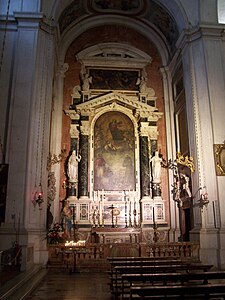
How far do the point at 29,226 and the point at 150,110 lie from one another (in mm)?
8307

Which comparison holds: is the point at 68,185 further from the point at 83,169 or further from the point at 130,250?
the point at 130,250

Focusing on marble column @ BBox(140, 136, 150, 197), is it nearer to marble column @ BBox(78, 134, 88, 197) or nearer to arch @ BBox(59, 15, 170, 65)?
marble column @ BBox(78, 134, 88, 197)

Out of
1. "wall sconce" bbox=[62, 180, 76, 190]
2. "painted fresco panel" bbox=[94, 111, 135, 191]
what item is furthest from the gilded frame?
"wall sconce" bbox=[62, 180, 76, 190]

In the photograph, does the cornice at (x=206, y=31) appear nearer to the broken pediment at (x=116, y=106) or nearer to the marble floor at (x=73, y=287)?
the broken pediment at (x=116, y=106)

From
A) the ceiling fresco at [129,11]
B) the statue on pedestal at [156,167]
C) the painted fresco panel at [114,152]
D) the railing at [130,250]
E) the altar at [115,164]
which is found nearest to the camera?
the railing at [130,250]

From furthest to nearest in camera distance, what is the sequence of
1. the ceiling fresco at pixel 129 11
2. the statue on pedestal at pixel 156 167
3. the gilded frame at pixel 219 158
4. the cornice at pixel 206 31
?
the ceiling fresco at pixel 129 11
the statue on pedestal at pixel 156 167
the cornice at pixel 206 31
the gilded frame at pixel 219 158

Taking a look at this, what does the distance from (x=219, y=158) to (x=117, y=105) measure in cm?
606

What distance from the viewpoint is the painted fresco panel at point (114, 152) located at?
1436cm

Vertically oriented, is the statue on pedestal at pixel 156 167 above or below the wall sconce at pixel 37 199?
above

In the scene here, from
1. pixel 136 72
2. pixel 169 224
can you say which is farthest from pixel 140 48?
pixel 169 224

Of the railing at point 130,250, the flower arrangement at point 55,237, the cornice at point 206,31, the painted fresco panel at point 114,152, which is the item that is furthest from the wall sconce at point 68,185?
the cornice at point 206,31

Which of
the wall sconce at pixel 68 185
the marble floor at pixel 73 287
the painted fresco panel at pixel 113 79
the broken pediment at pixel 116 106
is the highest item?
the painted fresco panel at pixel 113 79

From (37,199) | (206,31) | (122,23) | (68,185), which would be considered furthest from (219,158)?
(122,23)

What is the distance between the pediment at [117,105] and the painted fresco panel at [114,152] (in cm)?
44
